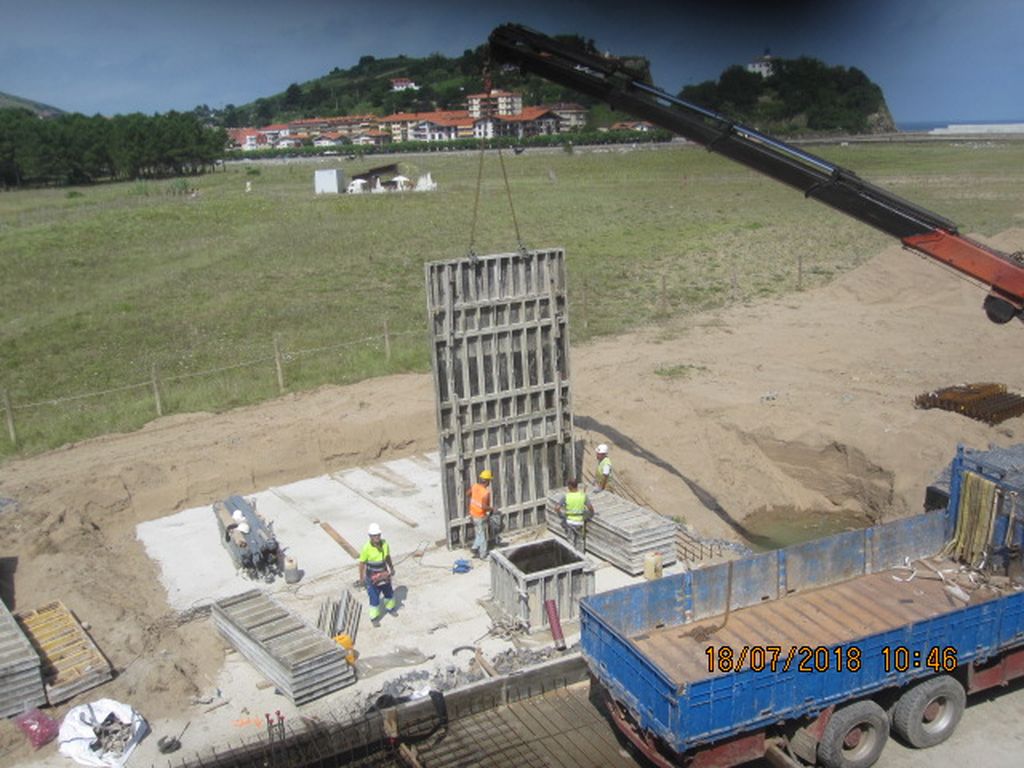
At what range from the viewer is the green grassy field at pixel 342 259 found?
88.2 ft

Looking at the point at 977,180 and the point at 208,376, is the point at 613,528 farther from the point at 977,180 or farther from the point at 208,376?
the point at 977,180

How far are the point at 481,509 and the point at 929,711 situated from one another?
7016 millimetres

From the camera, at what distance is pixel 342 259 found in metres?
45.1

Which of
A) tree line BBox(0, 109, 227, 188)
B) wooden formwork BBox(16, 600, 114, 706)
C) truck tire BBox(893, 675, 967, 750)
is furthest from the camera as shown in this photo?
tree line BBox(0, 109, 227, 188)

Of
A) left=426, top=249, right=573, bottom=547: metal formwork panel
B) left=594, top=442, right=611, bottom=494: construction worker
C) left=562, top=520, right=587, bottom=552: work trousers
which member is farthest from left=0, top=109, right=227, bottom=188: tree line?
left=562, top=520, right=587, bottom=552: work trousers

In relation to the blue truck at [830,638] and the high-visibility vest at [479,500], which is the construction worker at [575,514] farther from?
the blue truck at [830,638]

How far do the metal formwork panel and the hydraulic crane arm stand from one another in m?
2.83

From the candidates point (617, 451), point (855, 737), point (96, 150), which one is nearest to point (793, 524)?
point (617, 451)

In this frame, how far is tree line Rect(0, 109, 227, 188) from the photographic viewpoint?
99.9 meters

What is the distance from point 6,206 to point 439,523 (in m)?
72.6

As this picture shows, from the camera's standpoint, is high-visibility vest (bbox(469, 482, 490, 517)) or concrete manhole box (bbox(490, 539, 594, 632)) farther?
high-visibility vest (bbox(469, 482, 490, 517))

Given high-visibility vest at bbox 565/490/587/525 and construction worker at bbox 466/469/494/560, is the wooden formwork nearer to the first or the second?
construction worker at bbox 466/469/494/560

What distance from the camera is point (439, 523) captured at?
17.3m

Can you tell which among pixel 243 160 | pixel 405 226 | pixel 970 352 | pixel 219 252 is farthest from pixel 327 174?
pixel 243 160
